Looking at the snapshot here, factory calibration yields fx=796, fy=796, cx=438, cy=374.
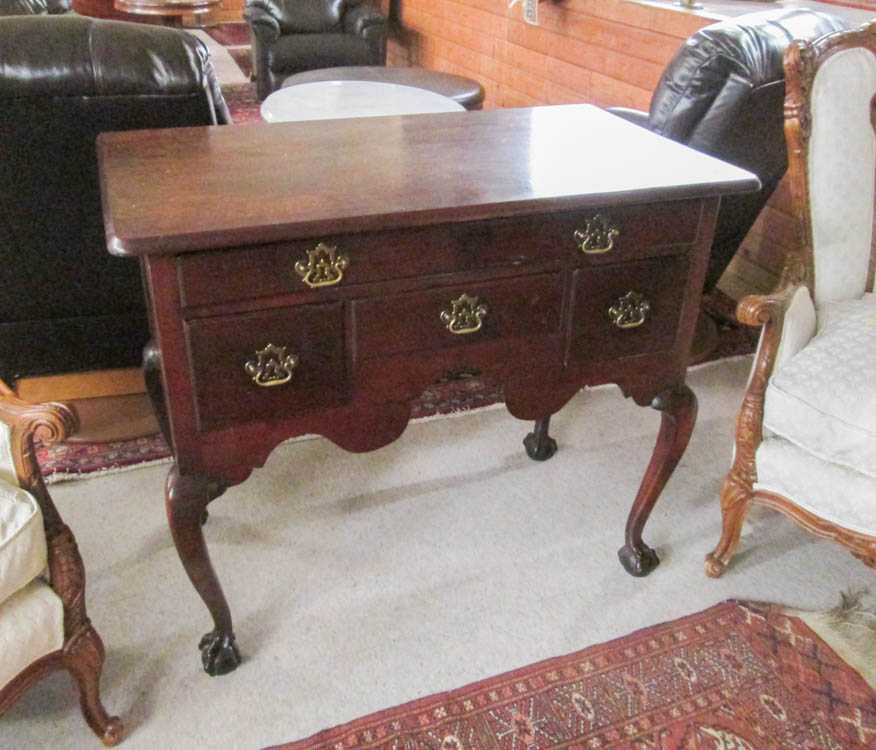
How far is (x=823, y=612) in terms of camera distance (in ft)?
5.29

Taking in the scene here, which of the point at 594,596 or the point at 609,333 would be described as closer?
the point at 609,333

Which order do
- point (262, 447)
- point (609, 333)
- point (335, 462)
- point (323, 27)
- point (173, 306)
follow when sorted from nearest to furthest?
point (173, 306) < point (262, 447) < point (609, 333) < point (335, 462) < point (323, 27)

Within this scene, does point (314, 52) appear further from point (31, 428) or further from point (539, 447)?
point (31, 428)

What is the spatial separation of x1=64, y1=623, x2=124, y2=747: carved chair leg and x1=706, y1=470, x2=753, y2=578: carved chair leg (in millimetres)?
1185

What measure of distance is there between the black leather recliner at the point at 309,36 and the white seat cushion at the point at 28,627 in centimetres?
382

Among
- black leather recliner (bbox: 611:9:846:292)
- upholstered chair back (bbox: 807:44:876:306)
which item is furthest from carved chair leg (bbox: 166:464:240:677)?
black leather recliner (bbox: 611:9:846:292)

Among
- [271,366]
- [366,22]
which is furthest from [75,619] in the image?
[366,22]

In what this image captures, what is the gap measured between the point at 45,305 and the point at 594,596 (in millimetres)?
1391

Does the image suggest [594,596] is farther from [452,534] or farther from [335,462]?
[335,462]

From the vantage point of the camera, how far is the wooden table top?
1.07 m

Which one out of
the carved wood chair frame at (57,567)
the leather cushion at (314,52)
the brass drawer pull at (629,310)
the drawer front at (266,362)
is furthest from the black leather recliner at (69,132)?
the leather cushion at (314,52)

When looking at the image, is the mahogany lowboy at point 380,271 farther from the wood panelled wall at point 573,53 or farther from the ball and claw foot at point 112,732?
the wood panelled wall at point 573,53

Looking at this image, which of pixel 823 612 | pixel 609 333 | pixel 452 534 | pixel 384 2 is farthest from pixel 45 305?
pixel 384 2

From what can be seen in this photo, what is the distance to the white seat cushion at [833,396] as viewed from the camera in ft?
4.58
